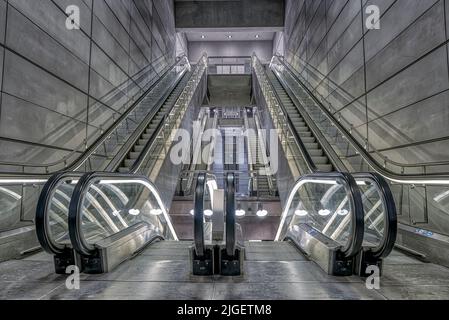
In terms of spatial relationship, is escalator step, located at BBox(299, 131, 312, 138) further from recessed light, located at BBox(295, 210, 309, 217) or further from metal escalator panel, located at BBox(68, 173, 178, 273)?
metal escalator panel, located at BBox(68, 173, 178, 273)

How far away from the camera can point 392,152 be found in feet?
15.6

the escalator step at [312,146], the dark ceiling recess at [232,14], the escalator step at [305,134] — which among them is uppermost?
the dark ceiling recess at [232,14]

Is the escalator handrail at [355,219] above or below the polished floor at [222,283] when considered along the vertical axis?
above

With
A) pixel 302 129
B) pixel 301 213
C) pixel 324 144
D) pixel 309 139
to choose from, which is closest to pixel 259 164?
pixel 302 129

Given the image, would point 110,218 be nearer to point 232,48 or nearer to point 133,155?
point 133,155

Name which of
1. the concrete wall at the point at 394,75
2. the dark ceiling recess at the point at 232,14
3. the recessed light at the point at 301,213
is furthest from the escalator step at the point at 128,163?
the dark ceiling recess at the point at 232,14

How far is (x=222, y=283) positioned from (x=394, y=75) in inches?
181

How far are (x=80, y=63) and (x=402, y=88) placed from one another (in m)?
6.19

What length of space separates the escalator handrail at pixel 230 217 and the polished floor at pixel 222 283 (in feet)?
0.90

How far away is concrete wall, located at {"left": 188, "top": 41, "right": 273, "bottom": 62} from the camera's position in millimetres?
20625

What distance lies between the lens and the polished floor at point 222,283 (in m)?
2.04

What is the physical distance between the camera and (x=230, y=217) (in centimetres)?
232

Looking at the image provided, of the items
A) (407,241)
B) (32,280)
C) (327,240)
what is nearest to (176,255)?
(32,280)

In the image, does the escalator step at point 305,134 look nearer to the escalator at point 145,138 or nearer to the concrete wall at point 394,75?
the concrete wall at point 394,75
